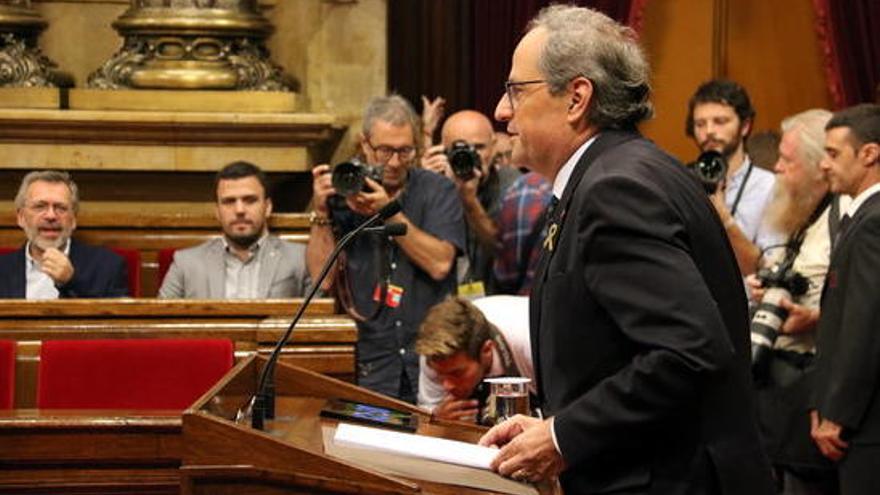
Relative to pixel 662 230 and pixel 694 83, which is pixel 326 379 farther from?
pixel 694 83

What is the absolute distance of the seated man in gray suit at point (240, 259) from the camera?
591 centimetres

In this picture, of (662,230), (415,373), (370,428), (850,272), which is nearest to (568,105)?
(662,230)

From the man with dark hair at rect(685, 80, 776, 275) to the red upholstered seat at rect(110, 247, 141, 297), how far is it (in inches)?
87.1

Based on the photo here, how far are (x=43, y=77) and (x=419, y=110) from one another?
1761mm

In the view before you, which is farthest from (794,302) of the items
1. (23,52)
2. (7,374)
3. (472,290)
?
(23,52)

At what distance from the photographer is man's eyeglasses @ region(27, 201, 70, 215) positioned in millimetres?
6012

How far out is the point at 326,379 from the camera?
3365 millimetres

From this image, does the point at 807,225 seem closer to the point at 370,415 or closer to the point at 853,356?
the point at 853,356

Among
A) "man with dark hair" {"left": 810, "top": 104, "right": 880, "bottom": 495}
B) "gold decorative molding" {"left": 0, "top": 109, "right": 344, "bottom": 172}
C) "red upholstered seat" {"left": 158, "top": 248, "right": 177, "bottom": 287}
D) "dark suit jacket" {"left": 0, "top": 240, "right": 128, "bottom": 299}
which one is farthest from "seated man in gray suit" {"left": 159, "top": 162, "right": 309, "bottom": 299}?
"man with dark hair" {"left": 810, "top": 104, "right": 880, "bottom": 495}

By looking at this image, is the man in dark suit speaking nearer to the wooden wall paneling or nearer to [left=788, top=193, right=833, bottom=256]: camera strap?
[left=788, top=193, right=833, bottom=256]: camera strap

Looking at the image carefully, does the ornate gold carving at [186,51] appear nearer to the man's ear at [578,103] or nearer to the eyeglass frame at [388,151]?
the eyeglass frame at [388,151]

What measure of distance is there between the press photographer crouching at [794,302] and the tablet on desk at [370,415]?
251 cm

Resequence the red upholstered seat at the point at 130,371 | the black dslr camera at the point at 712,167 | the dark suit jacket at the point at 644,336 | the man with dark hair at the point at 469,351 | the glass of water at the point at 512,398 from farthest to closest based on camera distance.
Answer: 1. the black dslr camera at the point at 712,167
2. the red upholstered seat at the point at 130,371
3. the man with dark hair at the point at 469,351
4. the glass of water at the point at 512,398
5. the dark suit jacket at the point at 644,336

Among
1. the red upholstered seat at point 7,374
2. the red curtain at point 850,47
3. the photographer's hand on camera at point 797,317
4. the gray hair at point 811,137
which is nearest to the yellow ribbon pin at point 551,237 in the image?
the red upholstered seat at point 7,374
